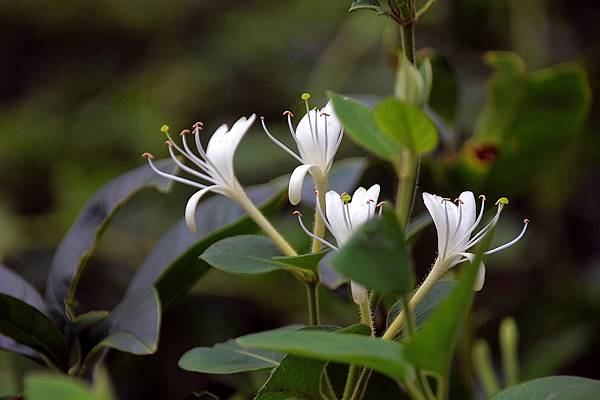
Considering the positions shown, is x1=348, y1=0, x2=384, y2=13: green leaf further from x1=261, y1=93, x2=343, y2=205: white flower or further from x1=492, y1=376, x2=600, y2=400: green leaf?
x1=492, y1=376, x2=600, y2=400: green leaf

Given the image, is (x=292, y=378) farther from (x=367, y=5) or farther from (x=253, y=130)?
(x=253, y=130)

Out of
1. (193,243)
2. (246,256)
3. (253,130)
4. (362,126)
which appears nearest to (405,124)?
(362,126)

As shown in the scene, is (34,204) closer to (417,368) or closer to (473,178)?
(473,178)

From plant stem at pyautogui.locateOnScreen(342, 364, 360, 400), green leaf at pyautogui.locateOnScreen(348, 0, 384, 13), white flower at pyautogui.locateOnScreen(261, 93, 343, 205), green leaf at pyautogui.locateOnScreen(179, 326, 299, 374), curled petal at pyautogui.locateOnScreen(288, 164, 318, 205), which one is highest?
green leaf at pyautogui.locateOnScreen(348, 0, 384, 13)

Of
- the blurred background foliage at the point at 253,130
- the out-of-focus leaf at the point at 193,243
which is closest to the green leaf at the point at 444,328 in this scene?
the out-of-focus leaf at the point at 193,243

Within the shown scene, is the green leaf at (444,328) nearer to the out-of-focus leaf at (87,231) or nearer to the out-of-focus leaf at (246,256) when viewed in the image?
the out-of-focus leaf at (246,256)

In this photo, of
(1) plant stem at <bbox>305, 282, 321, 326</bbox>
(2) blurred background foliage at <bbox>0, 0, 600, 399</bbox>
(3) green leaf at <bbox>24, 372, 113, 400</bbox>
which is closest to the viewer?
(3) green leaf at <bbox>24, 372, 113, 400</bbox>

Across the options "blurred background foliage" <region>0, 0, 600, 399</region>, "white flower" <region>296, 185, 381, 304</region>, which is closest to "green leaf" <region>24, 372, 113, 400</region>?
"white flower" <region>296, 185, 381, 304</region>
